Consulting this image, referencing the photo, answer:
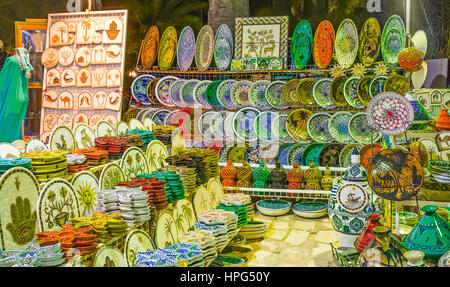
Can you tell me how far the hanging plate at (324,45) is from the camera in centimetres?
542

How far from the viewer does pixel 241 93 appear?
5688 mm

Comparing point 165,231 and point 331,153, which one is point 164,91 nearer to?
point 331,153

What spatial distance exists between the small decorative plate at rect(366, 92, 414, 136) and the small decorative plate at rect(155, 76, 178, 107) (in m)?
4.08

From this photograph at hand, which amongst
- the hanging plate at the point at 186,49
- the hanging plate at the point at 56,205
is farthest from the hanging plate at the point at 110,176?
the hanging plate at the point at 186,49

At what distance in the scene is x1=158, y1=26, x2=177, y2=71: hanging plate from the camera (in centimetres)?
609

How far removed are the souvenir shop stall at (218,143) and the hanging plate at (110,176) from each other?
0.01m

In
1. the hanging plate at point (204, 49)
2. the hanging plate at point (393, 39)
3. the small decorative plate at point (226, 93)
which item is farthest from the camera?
the hanging plate at point (204, 49)

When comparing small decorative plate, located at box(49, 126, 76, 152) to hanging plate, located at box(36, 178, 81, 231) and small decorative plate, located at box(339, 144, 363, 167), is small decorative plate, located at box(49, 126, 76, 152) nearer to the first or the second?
hanging plate, located at box(36, 178, 81, 231)

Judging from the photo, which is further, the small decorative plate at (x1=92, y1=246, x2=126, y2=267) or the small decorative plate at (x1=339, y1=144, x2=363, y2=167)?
the small decorative plate at (x1=339, y1=144, x2=363, y2=167)

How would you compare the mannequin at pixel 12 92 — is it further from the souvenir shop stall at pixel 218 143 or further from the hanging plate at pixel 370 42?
the hanging plate at pixel 370 42

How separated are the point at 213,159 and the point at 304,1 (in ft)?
15.4

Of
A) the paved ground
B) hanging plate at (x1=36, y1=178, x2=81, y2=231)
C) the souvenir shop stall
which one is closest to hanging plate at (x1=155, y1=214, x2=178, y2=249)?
the souvenir shop stall

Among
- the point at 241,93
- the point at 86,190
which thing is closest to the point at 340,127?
the point at 241,93
